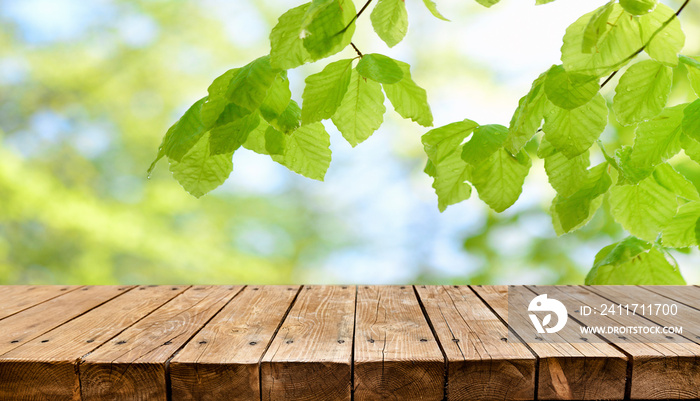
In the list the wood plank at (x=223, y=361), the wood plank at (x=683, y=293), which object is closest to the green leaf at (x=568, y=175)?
the wood plank at (x=223, y=361)

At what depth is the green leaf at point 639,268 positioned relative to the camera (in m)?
1.08

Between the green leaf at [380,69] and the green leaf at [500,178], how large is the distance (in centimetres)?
20

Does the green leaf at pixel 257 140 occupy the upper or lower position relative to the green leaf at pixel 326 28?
lower

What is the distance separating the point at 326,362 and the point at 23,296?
40.6 inches

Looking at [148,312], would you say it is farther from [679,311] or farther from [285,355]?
[679,311]

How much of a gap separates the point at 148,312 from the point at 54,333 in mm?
211

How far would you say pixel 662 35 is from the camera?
57 cm

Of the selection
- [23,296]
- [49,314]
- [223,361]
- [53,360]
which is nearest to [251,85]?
[223,361]

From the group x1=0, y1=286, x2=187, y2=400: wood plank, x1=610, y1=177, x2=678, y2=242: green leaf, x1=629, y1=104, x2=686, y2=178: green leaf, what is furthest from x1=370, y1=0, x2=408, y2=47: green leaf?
x1=0, y1=286, x2=187, y2=400: wood plank

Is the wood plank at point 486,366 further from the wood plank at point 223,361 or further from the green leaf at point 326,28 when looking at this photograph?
the green leaf at point 326,28

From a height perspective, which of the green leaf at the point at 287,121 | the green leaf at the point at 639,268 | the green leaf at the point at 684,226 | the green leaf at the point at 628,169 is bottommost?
the green leaf at the point at 639,268

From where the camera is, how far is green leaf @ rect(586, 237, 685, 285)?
1.08m

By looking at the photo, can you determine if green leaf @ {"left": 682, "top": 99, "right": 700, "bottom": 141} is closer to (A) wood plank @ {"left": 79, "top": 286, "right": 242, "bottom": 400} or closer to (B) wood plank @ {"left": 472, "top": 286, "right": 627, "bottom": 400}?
(B) wood plank @ {"left": 472, "top": 286, "right": 627, "bottom": 400}

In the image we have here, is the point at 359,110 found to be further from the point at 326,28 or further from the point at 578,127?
the point at 578,127
